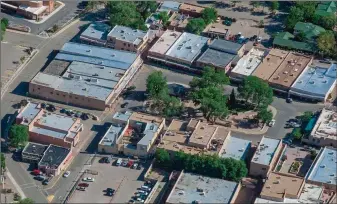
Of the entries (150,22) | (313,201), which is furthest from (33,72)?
(313,201)

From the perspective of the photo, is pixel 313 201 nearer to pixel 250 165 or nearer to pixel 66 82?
pixel 250 165

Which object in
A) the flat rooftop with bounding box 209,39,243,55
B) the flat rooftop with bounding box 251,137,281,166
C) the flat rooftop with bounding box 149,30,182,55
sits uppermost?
the flat rooftop with bounding box 209,39,243,55

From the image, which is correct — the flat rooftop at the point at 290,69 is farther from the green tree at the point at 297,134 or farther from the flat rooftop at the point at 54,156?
the flat rooftop at the point at 54,156

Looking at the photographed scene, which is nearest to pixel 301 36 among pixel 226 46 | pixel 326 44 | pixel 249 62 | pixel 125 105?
pixel 326 44

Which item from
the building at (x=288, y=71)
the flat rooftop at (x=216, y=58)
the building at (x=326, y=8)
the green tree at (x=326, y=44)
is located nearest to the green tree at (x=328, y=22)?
the building at (x=326, y=8)

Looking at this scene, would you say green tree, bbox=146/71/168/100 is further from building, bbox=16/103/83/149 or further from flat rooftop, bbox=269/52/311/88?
flat rooftop, bbox=269/52/311/88

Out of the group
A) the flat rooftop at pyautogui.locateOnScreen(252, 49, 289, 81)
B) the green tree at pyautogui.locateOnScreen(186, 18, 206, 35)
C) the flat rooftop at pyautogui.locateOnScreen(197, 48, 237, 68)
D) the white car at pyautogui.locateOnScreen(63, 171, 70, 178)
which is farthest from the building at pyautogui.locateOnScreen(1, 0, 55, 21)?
the white car at pyautogui.locateOnScreen(63, 171, 70, 178)

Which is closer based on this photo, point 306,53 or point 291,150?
point 291,150
